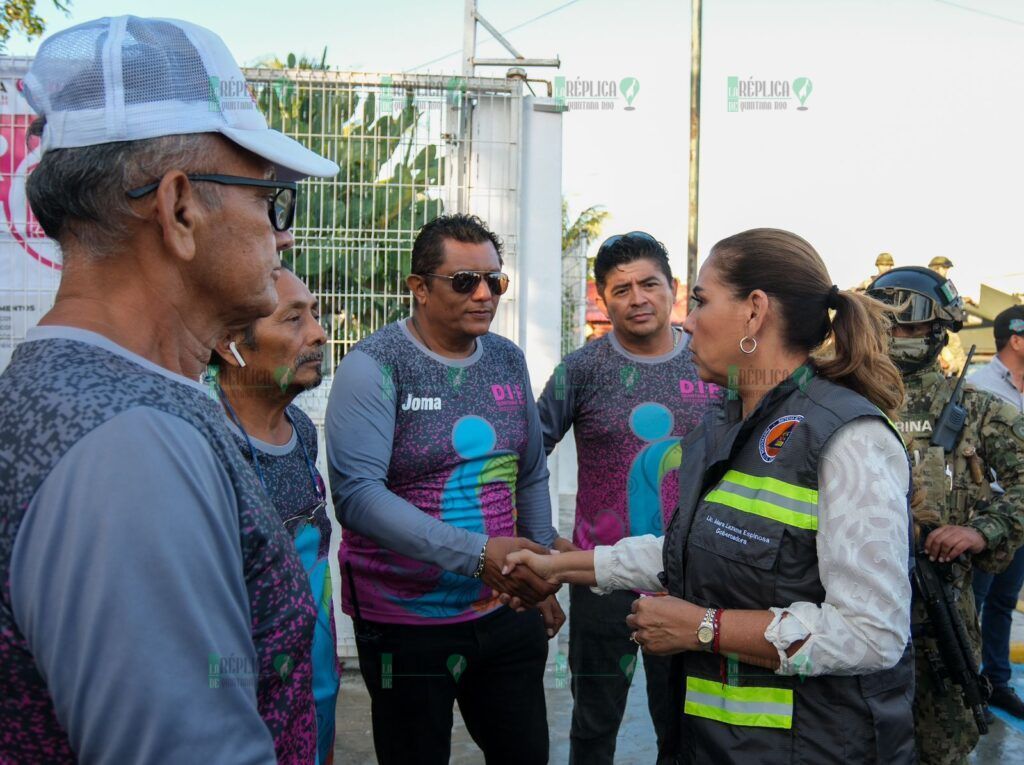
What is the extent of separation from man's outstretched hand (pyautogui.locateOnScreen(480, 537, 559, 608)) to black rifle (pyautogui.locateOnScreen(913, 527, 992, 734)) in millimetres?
1363

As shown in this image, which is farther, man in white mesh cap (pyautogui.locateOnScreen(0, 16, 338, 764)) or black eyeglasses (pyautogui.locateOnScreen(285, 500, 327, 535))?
black eyeglasses (pyautogui.locateOnScreen(285, 500, 327, 535))

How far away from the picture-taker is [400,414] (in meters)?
3.28

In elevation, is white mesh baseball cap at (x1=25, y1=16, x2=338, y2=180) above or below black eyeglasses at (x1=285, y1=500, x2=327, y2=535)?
above

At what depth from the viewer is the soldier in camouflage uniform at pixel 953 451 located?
12.4 feet

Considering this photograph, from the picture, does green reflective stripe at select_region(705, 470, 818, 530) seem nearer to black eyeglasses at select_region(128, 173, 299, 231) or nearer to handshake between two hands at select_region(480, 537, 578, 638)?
handshake between two hands at select_region(480, 537, 578, 638)

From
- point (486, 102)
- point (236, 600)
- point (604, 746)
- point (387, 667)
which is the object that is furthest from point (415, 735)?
point (486, 102)

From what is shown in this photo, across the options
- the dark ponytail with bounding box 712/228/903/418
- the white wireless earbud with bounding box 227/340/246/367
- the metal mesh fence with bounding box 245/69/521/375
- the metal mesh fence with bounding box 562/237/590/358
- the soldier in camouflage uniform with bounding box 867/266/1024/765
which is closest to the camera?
the dark ponytail with bounding box 712/228/903/418

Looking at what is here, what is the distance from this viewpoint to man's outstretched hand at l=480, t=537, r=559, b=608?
309cm

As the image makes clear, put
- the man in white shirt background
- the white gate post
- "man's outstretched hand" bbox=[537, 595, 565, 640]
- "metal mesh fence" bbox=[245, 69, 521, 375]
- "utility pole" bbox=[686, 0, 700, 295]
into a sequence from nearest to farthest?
1. "man's outstretched hand" bbox=[537, 595, 565, 640]
2. "metal mesh fence" bbox=[245, 69, 521, 375]
3. the man in white shirt background
4. the white gate post
5. "utility pole" bbox=[686, 0, 700, 295]

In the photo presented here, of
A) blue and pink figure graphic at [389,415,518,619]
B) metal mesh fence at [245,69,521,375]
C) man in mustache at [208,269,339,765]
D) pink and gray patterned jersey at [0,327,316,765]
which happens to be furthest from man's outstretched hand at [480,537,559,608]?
metal mesh fence at [245,69,521,375]

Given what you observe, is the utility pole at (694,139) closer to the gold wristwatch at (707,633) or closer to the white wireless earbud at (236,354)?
the white wireless earbud at (236,354)

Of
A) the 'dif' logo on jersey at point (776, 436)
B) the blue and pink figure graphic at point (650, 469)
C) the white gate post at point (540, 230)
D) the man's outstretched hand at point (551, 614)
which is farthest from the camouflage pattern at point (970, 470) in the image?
the white gate post at point (540, 230)

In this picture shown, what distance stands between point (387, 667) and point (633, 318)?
182 centimetres

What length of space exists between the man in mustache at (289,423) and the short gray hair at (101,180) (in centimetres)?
128
